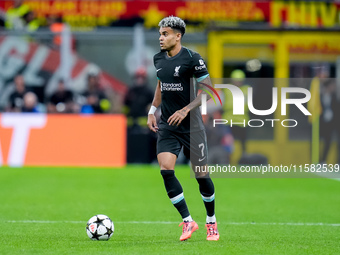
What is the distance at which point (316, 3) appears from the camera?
61.5 feet

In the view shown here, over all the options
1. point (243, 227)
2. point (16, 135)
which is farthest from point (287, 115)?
point (243, 227)

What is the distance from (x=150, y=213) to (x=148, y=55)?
30.8 ft

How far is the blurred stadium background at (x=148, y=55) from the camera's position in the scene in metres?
17.5

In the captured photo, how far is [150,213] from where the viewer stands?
33.2 ft

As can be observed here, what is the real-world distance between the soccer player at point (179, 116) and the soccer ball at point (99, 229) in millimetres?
693

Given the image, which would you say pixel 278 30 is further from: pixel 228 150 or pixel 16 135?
pixel 16 135

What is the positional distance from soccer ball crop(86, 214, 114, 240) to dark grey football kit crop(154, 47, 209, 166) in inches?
34.8

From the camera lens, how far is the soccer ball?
7523mm

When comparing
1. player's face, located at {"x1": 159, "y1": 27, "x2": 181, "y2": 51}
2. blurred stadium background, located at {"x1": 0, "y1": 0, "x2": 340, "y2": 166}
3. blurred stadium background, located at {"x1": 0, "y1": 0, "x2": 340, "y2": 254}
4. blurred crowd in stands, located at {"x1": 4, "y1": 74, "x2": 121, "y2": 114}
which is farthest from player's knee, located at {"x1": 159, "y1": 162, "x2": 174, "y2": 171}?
blurred crowd in stands, located at {"x1": 4, "y1": 74, "x2": 121, "y2": 114}

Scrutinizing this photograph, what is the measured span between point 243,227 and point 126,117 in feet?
29.8

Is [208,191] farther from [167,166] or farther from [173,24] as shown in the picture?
[173,24]

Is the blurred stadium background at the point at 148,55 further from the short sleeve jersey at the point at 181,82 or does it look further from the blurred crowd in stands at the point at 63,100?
the short sleeve jersey at the point at 181,82

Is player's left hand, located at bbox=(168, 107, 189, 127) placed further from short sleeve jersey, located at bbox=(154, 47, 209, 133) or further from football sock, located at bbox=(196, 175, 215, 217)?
football sock, located at bbox=(196, 175, 215, 217)

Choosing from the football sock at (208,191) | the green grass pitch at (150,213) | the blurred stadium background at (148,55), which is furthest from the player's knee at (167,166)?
the blurred stadium background at (148,55)
